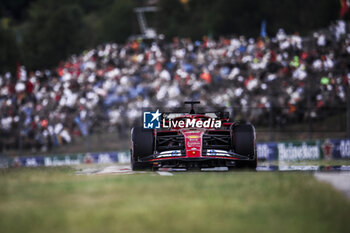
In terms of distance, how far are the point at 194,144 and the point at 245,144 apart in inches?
34.0

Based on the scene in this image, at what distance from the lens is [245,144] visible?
10.8 m

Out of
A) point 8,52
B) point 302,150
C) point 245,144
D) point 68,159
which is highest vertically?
point 8,52

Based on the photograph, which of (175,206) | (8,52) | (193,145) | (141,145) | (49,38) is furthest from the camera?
(49,38)

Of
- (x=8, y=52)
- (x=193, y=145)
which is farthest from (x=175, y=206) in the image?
(x=8, y=52)

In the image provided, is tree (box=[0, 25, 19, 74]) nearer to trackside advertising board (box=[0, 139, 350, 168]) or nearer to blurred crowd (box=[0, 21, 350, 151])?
blurred crowd (box=[0, 21, 350, 151])

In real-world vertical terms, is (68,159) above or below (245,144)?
below

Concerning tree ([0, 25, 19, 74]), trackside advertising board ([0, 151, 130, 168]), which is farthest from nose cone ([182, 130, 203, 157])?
tree ([0, 25, 19, 74])

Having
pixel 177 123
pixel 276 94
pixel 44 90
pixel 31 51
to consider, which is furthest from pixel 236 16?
pixel 177 123

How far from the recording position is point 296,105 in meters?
19.1

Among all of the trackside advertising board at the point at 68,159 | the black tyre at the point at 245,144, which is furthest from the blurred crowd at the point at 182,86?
the black tyre at the point at 245,144

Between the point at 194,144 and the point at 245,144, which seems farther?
the point at 245,144

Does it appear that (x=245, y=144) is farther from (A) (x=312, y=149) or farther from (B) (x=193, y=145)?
(A) (x=312, y=149)

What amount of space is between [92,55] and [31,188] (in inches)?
895

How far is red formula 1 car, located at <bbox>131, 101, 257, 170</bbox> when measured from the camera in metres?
10.7
